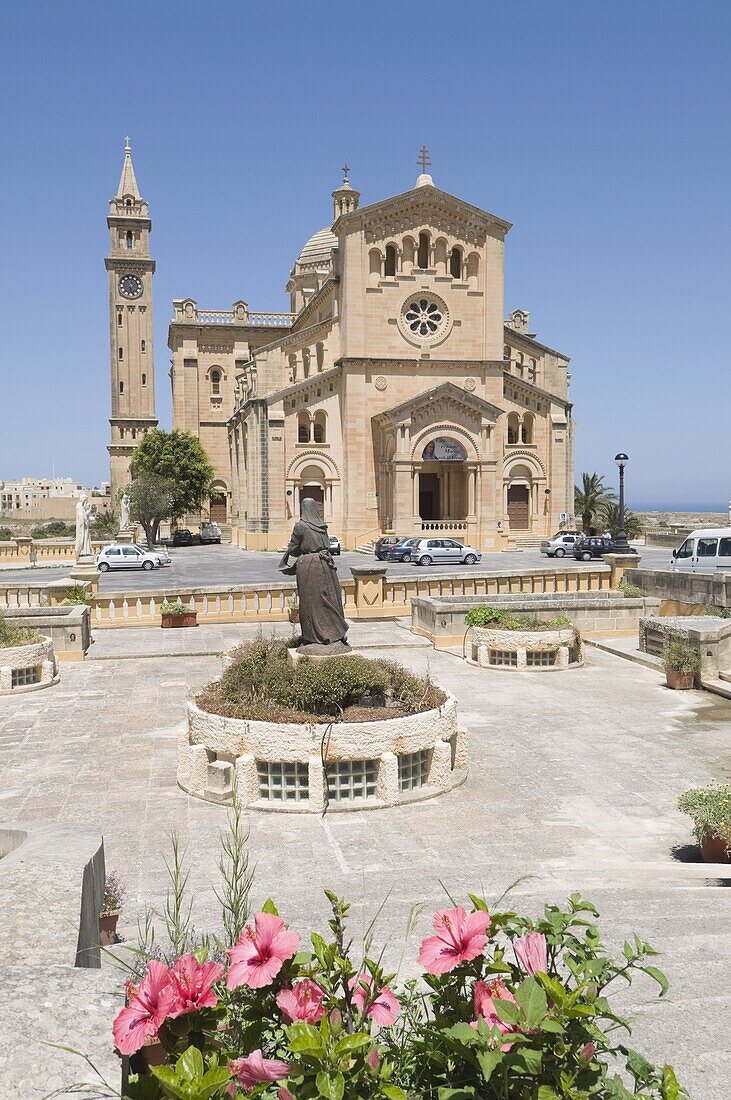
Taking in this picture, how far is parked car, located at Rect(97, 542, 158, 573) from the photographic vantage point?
127 ft

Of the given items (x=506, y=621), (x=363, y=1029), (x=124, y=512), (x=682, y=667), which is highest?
(x=124, y=512)

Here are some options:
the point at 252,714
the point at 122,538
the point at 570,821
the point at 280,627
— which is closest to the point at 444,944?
the point at 570,821

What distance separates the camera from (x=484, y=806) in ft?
29.3

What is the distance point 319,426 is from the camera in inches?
2004

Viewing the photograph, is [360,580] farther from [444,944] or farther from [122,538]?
[122,538]

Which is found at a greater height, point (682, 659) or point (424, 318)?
point (424, 318)

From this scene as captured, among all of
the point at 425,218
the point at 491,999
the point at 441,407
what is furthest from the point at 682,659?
the point at 425,218

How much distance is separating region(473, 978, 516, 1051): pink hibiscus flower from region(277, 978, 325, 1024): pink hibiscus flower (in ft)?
1.55

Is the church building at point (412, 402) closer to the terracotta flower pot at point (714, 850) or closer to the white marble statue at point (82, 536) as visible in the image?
the white marble statue at point (82, 536)

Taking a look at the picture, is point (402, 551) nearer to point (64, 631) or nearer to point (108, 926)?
point (64, 631)

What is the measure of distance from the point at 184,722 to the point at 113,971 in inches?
376

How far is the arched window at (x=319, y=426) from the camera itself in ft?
163

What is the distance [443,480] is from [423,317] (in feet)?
30.9

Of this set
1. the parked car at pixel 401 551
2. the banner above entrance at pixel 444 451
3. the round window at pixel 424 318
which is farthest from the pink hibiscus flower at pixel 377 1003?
the round window at pixel 424 318
